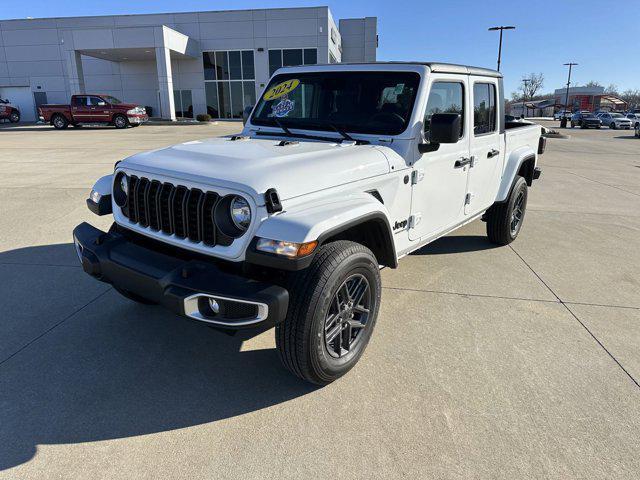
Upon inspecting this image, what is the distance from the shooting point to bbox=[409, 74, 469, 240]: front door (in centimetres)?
365

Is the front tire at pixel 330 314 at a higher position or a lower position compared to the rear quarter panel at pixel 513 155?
lower

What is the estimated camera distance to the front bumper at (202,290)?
2.37 metres

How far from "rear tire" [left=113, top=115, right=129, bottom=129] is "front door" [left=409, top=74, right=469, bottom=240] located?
25.8 meters

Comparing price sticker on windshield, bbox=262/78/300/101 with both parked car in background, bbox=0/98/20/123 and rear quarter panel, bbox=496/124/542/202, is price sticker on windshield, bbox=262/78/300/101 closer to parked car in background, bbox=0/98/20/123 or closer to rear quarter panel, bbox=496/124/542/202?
rear quarter panel, bbox=496/124/542/202

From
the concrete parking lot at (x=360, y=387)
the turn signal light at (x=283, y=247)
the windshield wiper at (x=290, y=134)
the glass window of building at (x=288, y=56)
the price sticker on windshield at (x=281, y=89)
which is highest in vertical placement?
the glass window of building at (x=288, y=56)

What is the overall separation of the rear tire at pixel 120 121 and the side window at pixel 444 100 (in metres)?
25.8

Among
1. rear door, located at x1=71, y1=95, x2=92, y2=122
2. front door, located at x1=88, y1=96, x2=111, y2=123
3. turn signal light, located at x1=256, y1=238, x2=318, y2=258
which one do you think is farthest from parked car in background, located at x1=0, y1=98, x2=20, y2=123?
turn signal light, located at x1=256, y1=238, x2=318, y2=258

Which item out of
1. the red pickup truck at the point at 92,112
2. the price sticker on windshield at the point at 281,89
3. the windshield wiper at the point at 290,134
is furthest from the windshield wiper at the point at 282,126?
the red pickup truck at the point at 92,112

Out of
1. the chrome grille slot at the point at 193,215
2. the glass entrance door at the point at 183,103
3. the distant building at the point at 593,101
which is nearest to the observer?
the chrome grille slot at the point at 193,215

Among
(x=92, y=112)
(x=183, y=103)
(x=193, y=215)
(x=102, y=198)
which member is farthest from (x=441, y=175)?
(x=183, y=103)

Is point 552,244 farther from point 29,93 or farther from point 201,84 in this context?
point 29,93

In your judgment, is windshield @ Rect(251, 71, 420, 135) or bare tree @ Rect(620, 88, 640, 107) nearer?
windshield @ Rect(251, 71, 420, 135)

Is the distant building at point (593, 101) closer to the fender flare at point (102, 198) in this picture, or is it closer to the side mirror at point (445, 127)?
the side mirror at point (445, 127)

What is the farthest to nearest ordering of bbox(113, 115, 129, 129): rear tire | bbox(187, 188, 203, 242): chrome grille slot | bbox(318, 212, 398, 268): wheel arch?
bbox(113, 115, 129, 129): rear tire
bbox(318, 212, 398, 268): wheel arch
bbox(187, 188, 203, 242): chrome grille slot
